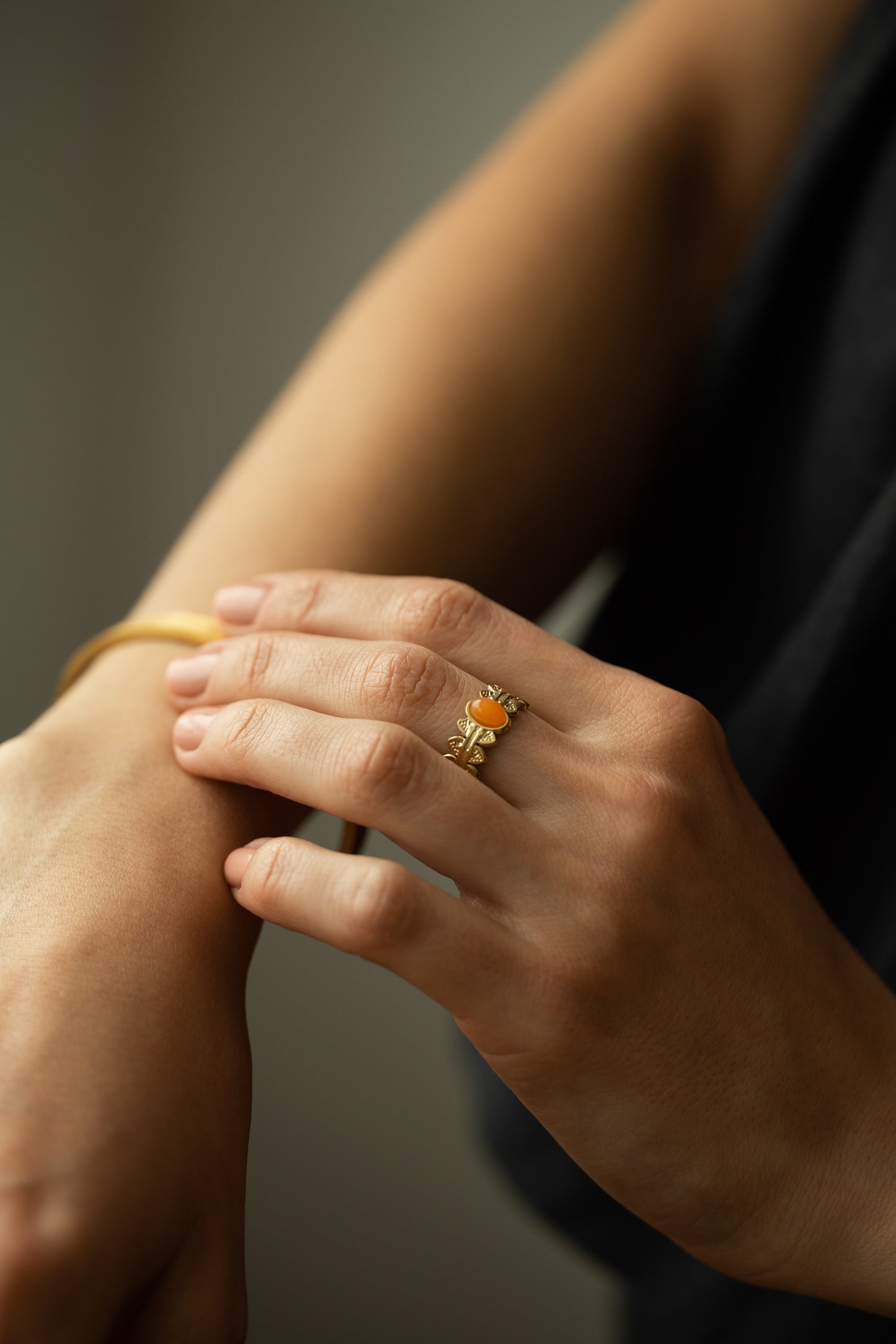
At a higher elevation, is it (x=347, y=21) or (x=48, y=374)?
(x=347, y=21)

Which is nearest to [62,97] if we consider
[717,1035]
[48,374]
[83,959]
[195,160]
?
[195,160]

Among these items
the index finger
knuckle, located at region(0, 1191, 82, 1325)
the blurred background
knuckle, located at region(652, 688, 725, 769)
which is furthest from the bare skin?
the blurred background

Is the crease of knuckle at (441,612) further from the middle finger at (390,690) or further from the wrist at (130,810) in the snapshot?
the wrist at (130,810)

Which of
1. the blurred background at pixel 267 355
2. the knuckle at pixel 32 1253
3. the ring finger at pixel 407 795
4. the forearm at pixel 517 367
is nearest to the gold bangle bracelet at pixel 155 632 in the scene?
the forearm at pixel 517 367

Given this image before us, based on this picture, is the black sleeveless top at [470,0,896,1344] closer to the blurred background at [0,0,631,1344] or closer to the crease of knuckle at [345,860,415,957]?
the crease of knuckle at [345,860,415,957]

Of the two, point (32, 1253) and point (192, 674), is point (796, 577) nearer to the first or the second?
point (192, 674)

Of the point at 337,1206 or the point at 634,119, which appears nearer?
the point at 634,119

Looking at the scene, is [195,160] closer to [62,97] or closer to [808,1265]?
[62,97]
